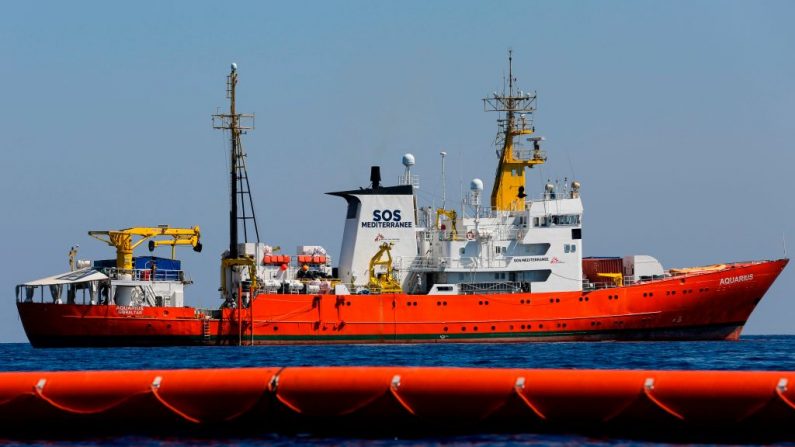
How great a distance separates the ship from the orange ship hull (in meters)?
0.04

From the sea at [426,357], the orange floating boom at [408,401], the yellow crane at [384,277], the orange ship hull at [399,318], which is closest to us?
the orange floating boom at [408,401]

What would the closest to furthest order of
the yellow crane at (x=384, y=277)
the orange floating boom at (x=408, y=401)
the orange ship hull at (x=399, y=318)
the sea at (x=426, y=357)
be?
the orange floating boom at (x=408, y=401)
the sea at (x=426, y=357)
the orange ship hull at (x=399, y=318)
the yellow crane at (x=384, y=277)

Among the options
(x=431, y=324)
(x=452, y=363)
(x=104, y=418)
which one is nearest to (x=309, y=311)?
(x=431, y=324)

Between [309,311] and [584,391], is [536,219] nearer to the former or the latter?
[309,311]

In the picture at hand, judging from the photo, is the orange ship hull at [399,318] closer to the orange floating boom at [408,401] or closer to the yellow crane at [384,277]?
the yellow crane at [384,277]

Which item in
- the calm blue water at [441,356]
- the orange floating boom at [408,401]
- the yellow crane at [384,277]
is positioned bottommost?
the calm blue water at [441,356]

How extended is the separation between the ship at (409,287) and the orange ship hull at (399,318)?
0.04 m

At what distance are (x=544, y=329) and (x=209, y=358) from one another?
47.9 ft

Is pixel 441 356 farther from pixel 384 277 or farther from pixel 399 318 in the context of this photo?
pixel 384 277

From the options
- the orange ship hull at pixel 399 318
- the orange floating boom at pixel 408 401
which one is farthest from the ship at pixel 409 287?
the orange floating boom at pixel 408 401

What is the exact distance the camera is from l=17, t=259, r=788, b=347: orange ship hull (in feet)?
147

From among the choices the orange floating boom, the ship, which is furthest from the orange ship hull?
the orange floating boom

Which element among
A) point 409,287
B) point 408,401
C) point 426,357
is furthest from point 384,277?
point 408,401

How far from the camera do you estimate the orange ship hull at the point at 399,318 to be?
44844 mm
